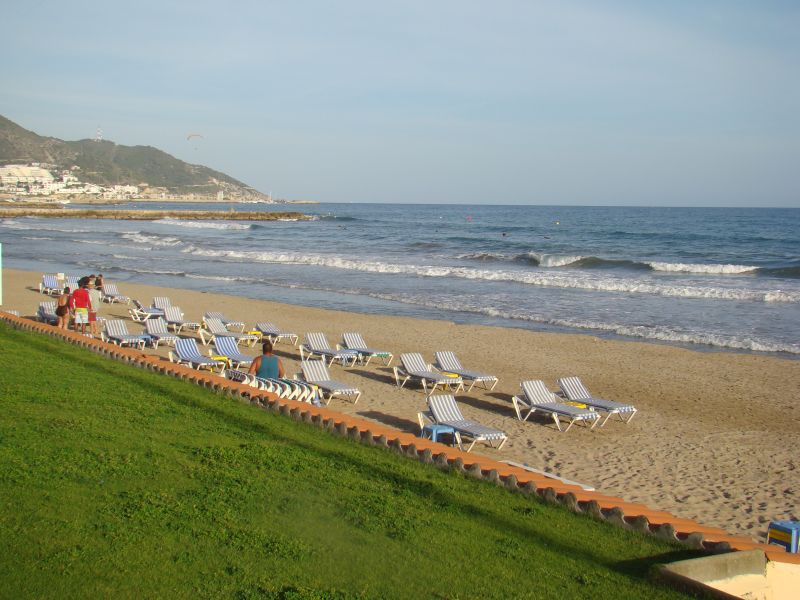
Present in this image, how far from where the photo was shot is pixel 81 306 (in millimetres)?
15539

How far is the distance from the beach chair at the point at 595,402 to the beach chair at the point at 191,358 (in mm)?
5399

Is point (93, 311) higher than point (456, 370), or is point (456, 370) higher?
point (93, 311)

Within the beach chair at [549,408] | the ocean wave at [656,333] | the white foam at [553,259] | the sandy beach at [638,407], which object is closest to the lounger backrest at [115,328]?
the sandy beach at [638,407]

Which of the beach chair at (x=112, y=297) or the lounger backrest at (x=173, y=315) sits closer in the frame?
the lounger backrest at (x=173, y=315)

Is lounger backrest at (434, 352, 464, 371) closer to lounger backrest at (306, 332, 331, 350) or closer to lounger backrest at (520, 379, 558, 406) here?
lounger backrest at (520, 379, 558, 406)

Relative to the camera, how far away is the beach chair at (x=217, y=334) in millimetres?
15982

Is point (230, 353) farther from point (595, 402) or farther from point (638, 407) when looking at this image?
point (638, 407)

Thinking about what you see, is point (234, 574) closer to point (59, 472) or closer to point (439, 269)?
point (59, 472)

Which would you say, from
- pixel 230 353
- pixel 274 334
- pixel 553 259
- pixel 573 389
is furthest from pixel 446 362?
pixel 553 259

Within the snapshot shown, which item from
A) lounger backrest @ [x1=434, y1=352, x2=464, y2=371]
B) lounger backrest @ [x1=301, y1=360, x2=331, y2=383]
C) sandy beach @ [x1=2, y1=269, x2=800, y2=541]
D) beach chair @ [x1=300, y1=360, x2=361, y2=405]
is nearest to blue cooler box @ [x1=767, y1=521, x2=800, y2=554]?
sandy beach @ [x1=2, y1=269, x2=800, y2=541]

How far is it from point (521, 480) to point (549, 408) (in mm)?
4728

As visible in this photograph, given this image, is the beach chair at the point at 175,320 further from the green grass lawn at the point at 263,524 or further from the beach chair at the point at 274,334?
the green grass lawn at the point at 263,524

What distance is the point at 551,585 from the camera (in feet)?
14.8

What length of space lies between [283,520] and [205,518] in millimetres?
493
